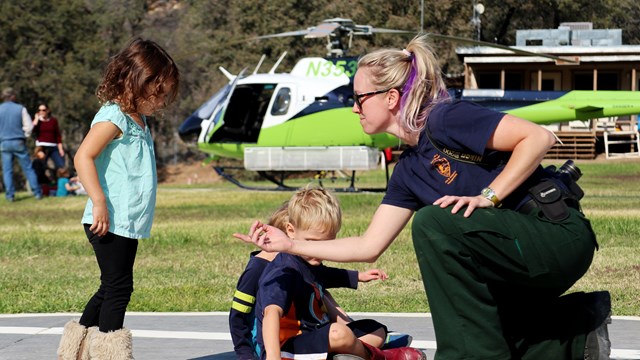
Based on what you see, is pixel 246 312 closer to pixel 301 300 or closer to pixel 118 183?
pixel 301 300

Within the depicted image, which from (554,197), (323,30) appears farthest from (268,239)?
(323,30)

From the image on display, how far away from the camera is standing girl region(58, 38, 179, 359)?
5.18m

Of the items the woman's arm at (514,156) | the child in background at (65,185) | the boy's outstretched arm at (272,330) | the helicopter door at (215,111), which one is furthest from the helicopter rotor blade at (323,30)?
the woman's arm at (514,156)

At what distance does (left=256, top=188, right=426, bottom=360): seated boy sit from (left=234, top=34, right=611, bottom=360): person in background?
25 cm

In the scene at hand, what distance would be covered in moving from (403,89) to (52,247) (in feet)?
26.0

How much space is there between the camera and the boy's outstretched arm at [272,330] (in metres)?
4.55

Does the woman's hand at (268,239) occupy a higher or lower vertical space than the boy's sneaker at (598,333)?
higher

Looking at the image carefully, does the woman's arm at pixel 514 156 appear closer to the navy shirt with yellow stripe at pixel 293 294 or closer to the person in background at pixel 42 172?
the navy shirt with yellow stripe at pixel 293 294

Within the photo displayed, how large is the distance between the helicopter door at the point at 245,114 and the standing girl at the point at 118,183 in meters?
17.0

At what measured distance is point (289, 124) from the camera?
22312mm

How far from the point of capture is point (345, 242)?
4.61 metres

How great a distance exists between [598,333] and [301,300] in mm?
1277

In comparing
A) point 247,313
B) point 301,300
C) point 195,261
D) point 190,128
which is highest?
point 301,300

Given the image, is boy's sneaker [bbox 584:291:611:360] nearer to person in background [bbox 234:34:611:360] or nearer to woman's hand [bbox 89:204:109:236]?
person in background [bbox 234:34:611:360]
